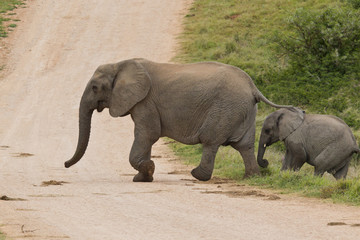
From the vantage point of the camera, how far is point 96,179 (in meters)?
12.2

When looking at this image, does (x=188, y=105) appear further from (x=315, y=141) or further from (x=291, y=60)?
(x=291, y=60)

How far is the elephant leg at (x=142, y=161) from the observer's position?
11.7m

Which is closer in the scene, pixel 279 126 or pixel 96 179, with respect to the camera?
pixel 96 179

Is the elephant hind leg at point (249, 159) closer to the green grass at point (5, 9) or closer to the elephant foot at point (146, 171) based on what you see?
the elephant foot at point (146, 171)

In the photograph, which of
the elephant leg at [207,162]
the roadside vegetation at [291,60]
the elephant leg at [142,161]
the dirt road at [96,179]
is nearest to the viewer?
the dirt road at [96,179]

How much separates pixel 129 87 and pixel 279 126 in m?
2.71

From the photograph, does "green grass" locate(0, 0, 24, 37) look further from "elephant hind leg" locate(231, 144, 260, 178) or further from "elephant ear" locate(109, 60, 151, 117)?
"elephant hind leg" locate(231, 144, 260, 178)

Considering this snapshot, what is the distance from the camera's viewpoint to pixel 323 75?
19812 millimetres

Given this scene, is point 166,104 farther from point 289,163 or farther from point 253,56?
point 253,56

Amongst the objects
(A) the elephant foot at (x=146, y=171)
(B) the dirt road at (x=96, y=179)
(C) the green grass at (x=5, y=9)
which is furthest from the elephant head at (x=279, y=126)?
(C) the green grass at (x=5, y=9)

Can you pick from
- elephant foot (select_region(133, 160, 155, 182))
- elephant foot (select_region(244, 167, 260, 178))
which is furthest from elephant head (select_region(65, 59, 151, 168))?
elephant foot (select_region(244, 167, 260, 178))

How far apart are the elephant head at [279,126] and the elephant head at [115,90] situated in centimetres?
232

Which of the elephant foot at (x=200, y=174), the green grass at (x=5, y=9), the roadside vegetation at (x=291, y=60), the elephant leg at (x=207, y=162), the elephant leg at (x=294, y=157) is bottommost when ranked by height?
the green grass at (x=5, y=9)


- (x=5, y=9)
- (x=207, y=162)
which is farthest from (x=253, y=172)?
(x=5, y=9)
